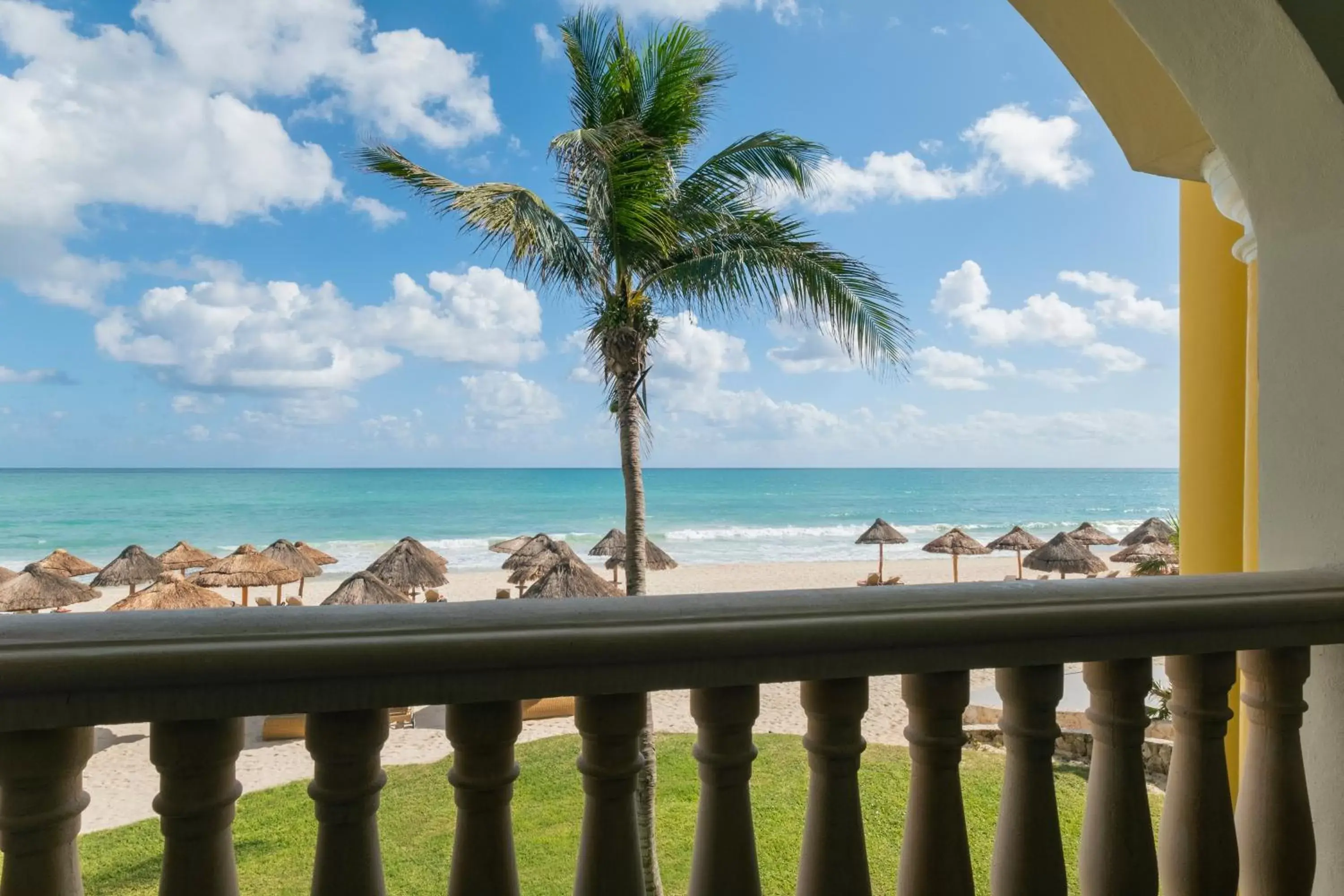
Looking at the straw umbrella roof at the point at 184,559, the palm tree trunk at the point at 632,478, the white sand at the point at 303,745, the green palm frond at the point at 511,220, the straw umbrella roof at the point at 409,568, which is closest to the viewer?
the white sand at the point at 303,745

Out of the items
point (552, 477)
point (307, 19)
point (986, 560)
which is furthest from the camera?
point (552, 477)

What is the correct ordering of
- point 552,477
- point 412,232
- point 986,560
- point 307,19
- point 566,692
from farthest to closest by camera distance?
point 552,477
point 412,232
point 307,19
point 986,560
point 566,692

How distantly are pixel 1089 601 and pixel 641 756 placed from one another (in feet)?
1.80

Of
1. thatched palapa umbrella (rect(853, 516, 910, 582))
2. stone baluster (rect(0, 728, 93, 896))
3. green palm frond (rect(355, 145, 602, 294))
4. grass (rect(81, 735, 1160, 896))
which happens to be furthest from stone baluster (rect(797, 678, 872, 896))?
thatched palapa umbrella (rect(853, 516, 910, 582))

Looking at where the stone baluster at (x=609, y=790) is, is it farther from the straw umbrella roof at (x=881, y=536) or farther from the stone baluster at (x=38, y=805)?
the straw umbrella roof at (x=881, y=536)

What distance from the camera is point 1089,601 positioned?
0.90m

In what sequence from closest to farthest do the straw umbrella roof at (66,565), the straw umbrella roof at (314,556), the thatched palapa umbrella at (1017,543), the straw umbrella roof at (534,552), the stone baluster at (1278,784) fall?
the stone baluster at (1278,784) → the straw umbrella roof at (66,565) → the straw umbrella roof at (534,552) → the straw umbrella roof at (314,556) → the thatched palapa umbrella at (1017,543)

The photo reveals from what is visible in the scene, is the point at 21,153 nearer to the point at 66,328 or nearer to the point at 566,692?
the point at 66,328

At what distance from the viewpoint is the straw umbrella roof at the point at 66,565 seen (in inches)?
492

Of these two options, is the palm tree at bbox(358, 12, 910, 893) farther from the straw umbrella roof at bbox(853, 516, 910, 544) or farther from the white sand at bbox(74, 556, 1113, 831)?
the straw umbrella roof at bbox(853, 516, 910, 544)

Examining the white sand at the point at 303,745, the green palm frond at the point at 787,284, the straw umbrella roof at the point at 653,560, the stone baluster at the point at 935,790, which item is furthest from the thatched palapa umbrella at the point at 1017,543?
the stone baluster at the point at 935,790

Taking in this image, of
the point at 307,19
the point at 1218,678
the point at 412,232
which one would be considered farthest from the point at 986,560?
the point at 307,19

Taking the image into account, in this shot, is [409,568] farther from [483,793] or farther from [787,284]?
[483,793]

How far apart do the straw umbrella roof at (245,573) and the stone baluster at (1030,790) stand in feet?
41.6
